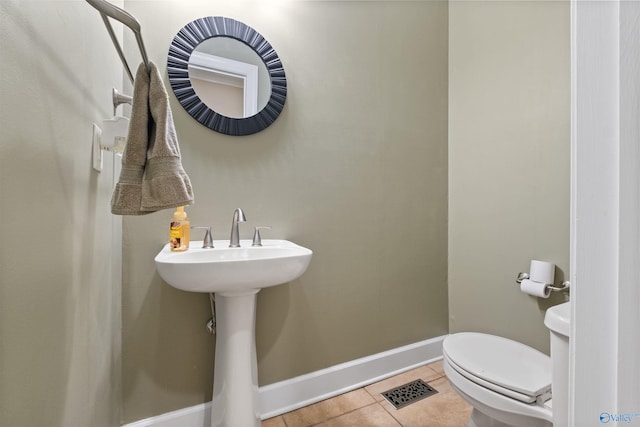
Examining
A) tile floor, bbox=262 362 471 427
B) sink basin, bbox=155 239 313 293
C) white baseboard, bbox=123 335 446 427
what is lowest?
tile floor, bbox=262 362 471 427

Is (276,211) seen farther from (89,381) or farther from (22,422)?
(22,422)

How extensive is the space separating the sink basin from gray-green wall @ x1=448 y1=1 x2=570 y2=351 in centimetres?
116

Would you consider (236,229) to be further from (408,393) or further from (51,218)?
(408,393)

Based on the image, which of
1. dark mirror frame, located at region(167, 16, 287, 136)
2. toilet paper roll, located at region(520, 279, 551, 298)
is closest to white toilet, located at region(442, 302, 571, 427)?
toilet paper roll, located at region(520, 279, 551, 298)

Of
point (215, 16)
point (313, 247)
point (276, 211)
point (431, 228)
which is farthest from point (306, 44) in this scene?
point (431, 228)

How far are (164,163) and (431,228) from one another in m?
1.55

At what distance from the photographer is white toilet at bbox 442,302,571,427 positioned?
0.73 metres

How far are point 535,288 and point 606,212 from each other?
1.28m

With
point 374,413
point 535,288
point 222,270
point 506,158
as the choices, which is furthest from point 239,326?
point 506,158

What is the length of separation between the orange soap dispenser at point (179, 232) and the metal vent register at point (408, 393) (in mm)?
1228

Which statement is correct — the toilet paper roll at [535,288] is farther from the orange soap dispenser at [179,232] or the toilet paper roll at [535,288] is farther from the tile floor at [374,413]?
the orange soap dispenser at [179,232]

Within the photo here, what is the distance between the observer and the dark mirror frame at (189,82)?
113 centimetres

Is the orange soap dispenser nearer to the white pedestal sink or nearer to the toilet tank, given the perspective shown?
the white pedestal sink

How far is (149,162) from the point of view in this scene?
62 centimetres
